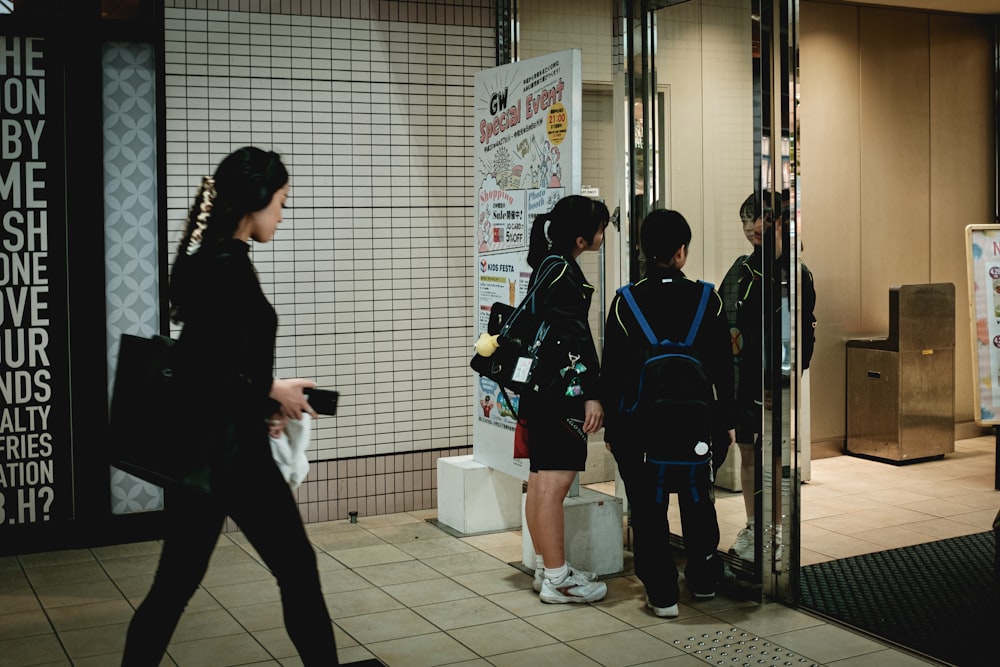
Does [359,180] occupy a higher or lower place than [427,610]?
higher

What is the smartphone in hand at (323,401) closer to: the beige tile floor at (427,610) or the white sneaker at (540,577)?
the beige tile floor at (427,610)

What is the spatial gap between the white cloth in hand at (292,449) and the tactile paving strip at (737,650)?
157 centimetres

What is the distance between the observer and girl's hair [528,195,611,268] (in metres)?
4.16

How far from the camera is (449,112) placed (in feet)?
19.1

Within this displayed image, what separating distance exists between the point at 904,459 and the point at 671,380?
366 centimetres

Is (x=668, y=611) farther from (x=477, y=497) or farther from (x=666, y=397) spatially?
(x=477, y=497)

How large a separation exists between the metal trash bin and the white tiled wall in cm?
276

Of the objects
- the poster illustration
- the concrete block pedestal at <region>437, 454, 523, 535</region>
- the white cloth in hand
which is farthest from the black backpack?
the poster illustration

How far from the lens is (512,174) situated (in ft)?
16.0

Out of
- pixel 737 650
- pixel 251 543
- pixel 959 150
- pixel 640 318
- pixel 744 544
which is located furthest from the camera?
pixel 959 150

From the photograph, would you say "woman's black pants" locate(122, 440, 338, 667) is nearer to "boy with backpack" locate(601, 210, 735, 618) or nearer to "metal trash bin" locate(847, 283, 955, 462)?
"boy with backpack" locate(601, 210, 735, 618)

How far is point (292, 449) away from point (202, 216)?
2.19 feet

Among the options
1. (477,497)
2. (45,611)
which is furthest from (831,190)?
(45,611)

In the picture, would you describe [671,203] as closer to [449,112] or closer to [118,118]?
[449,112]
